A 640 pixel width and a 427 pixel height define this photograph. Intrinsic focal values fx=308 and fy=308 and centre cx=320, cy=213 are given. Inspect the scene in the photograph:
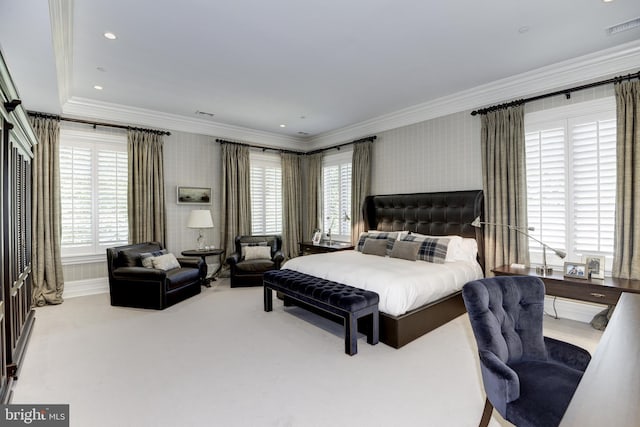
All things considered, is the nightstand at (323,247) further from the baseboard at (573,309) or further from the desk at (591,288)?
the desk at (591,288)

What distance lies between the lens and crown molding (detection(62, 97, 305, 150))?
4906mm

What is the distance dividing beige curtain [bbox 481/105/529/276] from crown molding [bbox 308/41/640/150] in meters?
0.29

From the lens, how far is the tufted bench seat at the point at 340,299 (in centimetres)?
298

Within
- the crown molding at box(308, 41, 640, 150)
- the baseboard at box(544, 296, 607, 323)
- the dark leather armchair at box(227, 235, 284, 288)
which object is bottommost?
the baseboard at box(544, 296, 607, 323)

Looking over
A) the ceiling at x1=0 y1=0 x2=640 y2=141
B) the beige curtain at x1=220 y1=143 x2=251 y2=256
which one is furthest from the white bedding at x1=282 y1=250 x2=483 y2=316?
the ceiling at x1=0 y1=0 x2=640 y2=141

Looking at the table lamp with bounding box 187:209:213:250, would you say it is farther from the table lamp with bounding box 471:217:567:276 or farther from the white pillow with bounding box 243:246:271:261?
the table lamp with bounding box 471:217:567:276

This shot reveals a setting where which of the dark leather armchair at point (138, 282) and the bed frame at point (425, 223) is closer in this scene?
the bed frame at point (425, 223)

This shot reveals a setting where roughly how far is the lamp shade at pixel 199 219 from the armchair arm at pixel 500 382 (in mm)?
4982

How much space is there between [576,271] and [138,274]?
5457 mm

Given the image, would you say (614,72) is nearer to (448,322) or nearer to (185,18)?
(448,322)

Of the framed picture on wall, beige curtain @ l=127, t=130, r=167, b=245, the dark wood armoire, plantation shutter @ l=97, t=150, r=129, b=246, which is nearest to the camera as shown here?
the dark wood armoire

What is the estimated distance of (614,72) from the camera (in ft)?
11.4

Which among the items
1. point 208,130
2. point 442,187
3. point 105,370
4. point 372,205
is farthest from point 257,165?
point 105,370

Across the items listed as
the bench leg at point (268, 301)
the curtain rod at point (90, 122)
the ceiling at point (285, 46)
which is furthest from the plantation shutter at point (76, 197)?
the bench leg at point (268, 301)
